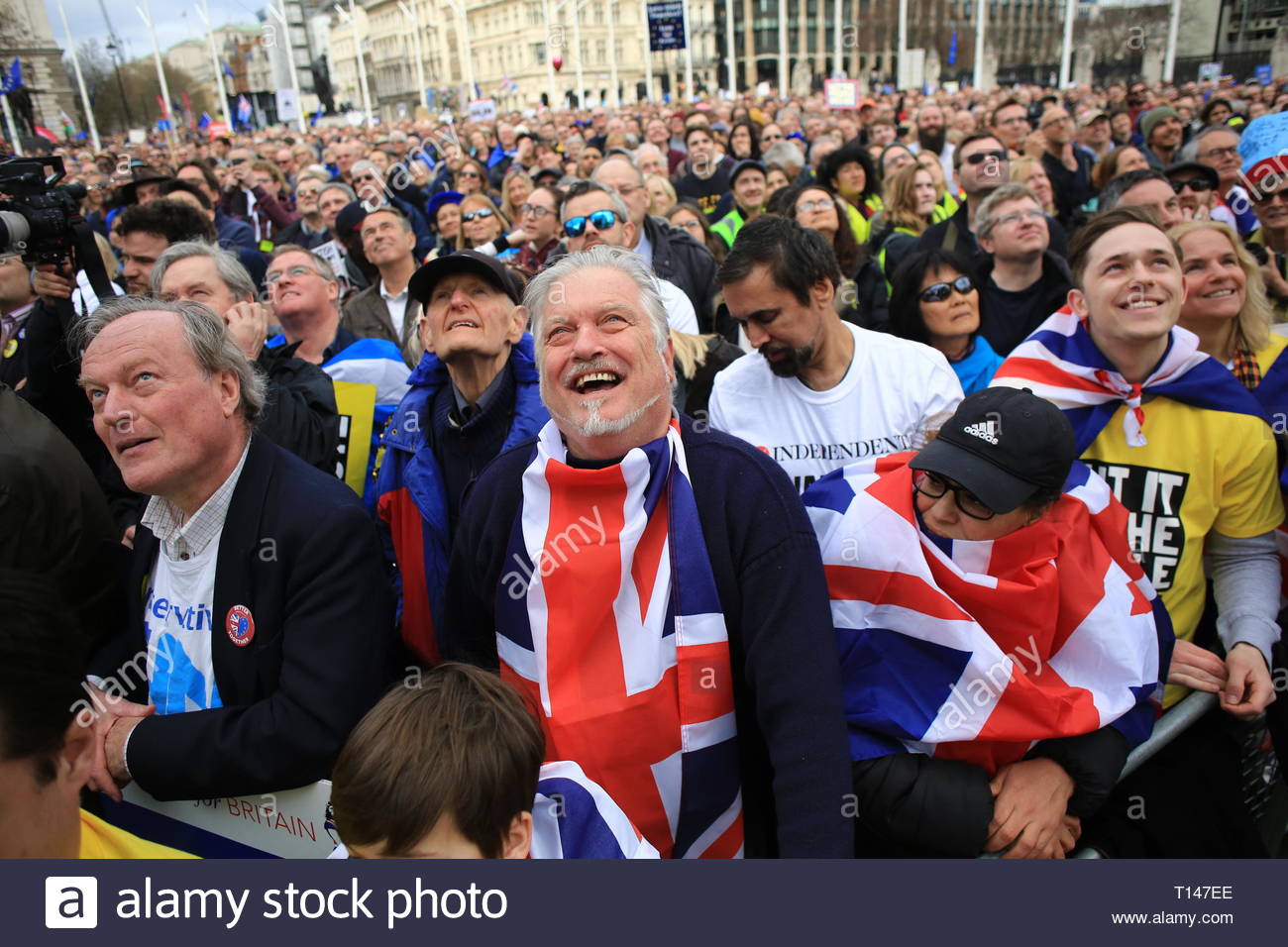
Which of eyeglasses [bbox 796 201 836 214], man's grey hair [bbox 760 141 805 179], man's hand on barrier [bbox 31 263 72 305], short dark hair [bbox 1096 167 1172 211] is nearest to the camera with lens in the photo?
man's hand on barrier [bbox 31 263 72 305]

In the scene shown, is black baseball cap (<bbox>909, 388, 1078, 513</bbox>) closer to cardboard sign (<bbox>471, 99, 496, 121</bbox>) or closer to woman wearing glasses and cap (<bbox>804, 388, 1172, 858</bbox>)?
woman wearing glasses and cap (<bbox>804, 388, 1172, 858</bbox>)

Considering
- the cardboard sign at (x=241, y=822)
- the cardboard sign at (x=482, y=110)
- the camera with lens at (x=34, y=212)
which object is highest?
the cardboard sign at (x=482, y=110)

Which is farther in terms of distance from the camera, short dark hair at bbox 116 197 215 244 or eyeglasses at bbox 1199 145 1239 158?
eyeglasses at bbox 1199 145 1239 158

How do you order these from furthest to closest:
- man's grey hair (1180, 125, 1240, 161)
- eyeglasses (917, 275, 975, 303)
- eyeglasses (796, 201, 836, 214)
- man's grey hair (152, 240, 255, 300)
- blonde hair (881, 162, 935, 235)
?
man's grey hair (1180, 125, 1240, 161) → blonde hair (881, 162, 935, 235) → eyeglasses (796, 201, 836, 214) → eyeglasses (917, 275, 975, 303) → man's grey hair (152, 240, 255, 300)

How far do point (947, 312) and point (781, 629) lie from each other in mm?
2376

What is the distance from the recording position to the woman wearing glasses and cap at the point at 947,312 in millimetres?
3660

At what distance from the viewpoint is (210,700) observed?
2180mm

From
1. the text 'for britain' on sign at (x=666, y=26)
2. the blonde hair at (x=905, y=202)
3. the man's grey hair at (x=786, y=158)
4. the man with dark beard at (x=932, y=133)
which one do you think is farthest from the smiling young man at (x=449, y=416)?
the text 'for britain' on sign at (x=666, y=26)

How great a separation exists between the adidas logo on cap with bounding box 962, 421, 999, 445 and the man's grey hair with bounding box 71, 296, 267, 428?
1847mm

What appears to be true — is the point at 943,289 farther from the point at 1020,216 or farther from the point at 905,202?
the point at 905,202

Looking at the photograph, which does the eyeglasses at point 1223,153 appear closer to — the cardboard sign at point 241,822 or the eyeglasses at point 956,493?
the eyeglasses at point 956,493

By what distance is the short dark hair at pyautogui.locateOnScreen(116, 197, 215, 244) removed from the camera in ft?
14.9

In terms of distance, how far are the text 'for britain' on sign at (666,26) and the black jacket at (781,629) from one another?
984 inches
